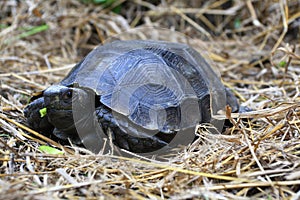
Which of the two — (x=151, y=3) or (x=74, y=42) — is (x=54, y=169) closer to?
(x=74, y=42)

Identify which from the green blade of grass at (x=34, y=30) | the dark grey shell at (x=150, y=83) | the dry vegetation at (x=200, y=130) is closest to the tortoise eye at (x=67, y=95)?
the dark grey shell at (x=150, y=83)

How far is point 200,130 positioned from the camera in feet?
7.98

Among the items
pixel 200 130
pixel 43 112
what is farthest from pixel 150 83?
pixel 43 112

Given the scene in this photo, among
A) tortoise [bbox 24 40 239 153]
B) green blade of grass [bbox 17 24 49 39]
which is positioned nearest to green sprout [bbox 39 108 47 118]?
tortoise [bbox 24 40 239 153]

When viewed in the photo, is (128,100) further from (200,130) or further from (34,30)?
(34,30)

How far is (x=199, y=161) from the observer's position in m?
2.04

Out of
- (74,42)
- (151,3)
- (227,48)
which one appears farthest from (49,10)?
(227,48)

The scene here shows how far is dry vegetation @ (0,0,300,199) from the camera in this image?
70.0 inches

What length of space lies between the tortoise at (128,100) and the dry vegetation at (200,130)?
126 mm

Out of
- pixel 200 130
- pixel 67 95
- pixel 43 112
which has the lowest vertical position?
pixel 200 130

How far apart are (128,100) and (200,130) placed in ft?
1.67

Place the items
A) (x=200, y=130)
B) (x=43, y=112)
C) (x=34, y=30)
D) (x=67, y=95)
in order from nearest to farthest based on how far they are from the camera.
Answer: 1. (x=67, y=95)
2. (x=43, y=112)
3. (x=200, y=130)
4. (x=34, y=30)

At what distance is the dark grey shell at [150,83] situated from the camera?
7.47 ft

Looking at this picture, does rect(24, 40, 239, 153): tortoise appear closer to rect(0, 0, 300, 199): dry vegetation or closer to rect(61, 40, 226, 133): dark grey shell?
rect(61, 40, 226, 133): dark grey shell
